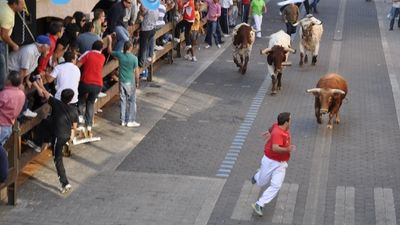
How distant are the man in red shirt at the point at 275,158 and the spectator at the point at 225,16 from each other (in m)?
14.3

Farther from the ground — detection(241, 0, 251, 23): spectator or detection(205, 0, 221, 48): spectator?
detection(205, 0, 221, 48): spectator

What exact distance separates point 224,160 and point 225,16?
12.3m

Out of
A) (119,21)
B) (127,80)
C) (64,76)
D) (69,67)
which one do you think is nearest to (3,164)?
(64,76)

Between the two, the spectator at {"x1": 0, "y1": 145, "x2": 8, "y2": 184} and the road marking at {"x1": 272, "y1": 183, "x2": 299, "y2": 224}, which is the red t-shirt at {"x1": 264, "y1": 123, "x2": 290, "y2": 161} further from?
the spectator at {"x1": 0, "y1": 145, "x2": 8, "y2": 184}

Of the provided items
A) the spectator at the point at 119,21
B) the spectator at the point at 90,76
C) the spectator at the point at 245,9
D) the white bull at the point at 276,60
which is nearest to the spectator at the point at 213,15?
the spectator at the point at 245,9

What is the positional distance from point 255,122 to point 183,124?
1.45 m

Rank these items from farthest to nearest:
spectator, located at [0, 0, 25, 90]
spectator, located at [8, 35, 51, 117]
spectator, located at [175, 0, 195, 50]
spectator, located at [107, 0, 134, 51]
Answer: spectator, located at [175, 0, 195, 50] < spectator, located at [107, 0, 134, 51] < spectator, located at [8, 35, 51, 117] < spectator, located at [0, 0, 25, 90]

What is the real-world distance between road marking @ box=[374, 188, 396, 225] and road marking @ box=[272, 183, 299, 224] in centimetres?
115

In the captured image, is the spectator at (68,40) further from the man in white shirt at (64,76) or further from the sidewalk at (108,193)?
the sidewalk at (108,193)

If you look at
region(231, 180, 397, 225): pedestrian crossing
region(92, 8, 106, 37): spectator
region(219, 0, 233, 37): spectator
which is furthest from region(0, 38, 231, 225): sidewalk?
region(219, 0, 233, 37): spectator

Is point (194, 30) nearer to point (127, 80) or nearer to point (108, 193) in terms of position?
point (127, 80)

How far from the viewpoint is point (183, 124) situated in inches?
564

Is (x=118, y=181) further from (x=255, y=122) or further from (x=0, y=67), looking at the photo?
(x=255, y=122)

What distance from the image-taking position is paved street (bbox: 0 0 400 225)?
32.7 feet
